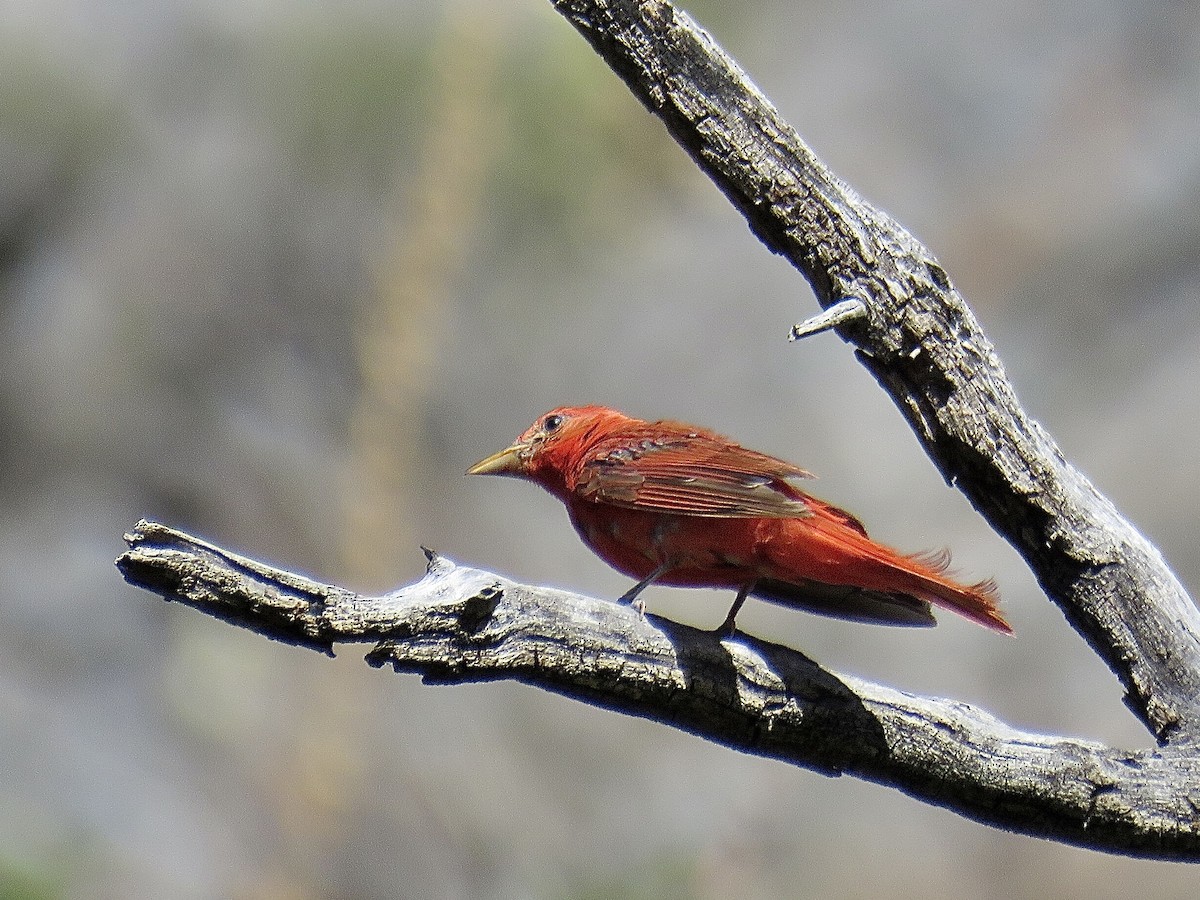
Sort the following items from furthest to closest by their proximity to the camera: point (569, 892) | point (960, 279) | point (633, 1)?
point (960, 279)
point (569, 892)
point (633, 1)

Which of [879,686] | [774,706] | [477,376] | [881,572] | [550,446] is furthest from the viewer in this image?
[477,376]

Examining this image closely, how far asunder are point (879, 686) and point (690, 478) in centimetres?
74

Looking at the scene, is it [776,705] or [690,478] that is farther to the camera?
[690,478]

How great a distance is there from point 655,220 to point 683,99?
6341mm

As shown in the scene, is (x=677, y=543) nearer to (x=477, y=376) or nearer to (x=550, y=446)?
(x=550, y=446)

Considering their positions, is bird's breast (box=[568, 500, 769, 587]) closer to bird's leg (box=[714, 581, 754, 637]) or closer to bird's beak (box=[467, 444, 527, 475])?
bird's leg (box=[714, 581, 754, 637])

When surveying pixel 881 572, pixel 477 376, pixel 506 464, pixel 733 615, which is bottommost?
pixel 733 615

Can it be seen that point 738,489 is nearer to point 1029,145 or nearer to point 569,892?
point 569,892

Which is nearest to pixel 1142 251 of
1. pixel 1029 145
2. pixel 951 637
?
pixel 1029 145

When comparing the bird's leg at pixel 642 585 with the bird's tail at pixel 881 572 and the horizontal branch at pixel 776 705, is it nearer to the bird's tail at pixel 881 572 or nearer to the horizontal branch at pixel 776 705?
the bird's tail at pixel 881 572

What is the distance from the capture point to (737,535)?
10.8ft

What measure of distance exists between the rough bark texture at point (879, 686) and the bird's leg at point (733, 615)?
0.25ft

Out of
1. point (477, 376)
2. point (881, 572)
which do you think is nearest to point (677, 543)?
point (881, 572)

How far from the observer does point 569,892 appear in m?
6.78
